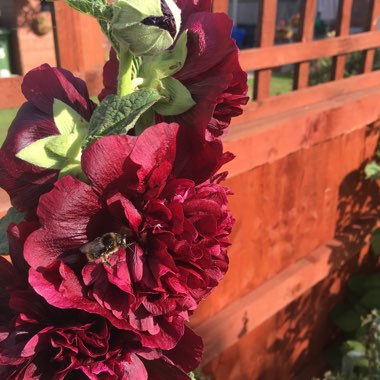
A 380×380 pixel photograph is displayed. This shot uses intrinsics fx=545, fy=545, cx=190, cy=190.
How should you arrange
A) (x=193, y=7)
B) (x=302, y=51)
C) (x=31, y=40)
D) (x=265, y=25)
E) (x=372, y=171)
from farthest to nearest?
(x=31, y=40) < (x=372, y=171) < (x=302, y=51) < (x=265, y=25) < (x=193, y=7)

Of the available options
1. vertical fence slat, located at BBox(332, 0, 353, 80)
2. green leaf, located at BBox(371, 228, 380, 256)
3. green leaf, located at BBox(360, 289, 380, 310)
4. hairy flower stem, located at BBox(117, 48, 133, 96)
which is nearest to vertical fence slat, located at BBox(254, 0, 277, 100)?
vertical fence slat, located at BBox(332, 0, 353, 80)

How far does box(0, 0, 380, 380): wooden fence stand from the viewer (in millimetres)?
1753

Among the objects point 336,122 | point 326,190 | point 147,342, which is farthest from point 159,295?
point 326,190

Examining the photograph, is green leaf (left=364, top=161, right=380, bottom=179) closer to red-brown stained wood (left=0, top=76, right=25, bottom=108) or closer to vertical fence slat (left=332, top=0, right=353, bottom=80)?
vertical fence slat (left=332, top=0, right=353, bottom=80)


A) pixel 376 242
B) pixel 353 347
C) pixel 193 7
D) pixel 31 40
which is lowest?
pixel 353 347

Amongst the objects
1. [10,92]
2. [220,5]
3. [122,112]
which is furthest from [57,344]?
[220,5]

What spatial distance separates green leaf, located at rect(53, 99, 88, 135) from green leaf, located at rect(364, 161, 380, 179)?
208cm

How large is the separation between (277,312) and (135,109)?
1.92 m

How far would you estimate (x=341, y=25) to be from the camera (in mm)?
2207

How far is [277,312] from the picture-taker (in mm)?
2191

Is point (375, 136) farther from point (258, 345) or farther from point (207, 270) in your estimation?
point (207, 270)

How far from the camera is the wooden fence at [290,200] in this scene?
1753 millimetres

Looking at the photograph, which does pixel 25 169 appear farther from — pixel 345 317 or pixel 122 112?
pixel 345 317

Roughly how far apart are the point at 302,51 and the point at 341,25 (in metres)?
0.35
